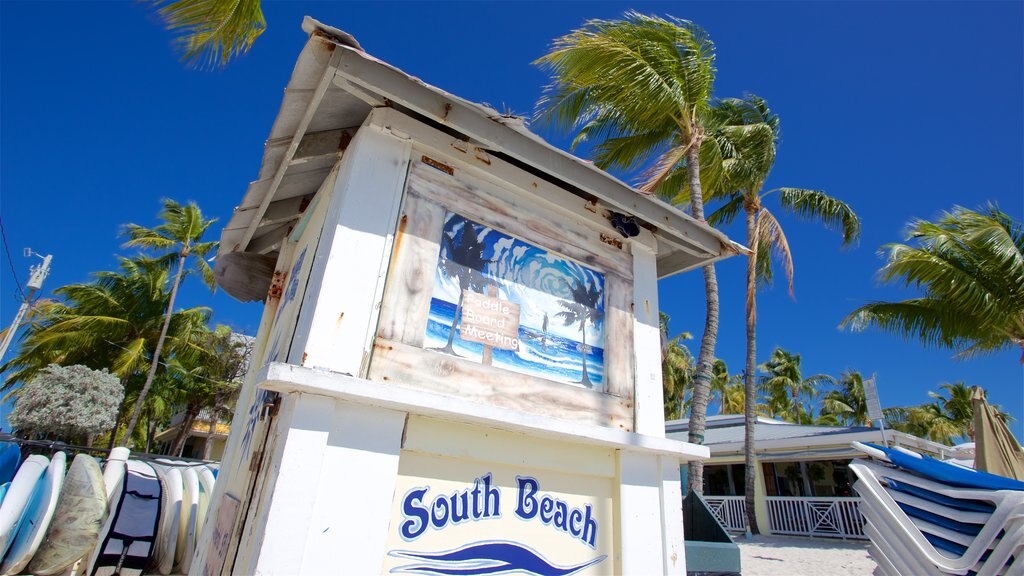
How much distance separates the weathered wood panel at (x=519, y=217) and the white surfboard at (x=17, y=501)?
257 inches

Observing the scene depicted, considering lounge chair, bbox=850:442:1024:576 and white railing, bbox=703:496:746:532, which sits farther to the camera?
white railing, bbox=703:496:746:532

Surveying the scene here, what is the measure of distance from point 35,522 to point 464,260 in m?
6.68

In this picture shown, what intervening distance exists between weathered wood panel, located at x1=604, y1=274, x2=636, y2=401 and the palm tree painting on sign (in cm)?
6

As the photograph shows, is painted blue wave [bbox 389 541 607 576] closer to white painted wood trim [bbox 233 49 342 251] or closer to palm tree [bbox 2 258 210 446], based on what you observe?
white painted wood trim [bbox 233 49 342 251]

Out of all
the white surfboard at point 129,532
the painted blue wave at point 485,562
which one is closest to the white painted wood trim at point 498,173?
the painted blue wave at point 485,562

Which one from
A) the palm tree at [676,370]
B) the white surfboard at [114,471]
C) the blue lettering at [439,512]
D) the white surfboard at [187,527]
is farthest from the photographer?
the palm tree at [676,370]

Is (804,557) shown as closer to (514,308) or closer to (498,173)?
(514,308)

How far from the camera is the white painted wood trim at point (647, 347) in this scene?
12.6 feet

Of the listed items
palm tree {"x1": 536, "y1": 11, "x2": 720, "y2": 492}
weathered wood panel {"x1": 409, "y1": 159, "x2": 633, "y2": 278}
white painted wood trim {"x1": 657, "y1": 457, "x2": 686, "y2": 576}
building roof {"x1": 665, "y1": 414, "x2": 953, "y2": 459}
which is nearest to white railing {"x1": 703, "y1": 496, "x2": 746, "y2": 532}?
building roof {"x1": 665, "y1": 414, "x2": 953, "y2": 459}

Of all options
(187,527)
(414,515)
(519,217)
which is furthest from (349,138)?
(187,527)

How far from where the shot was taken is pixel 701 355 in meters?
8.32

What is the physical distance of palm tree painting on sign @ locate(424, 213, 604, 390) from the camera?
3260 millimetres

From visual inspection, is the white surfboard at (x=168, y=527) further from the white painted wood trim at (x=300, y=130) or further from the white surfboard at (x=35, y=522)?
the white painted wood trim at (x=300, y=130)

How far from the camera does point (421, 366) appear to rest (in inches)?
118
